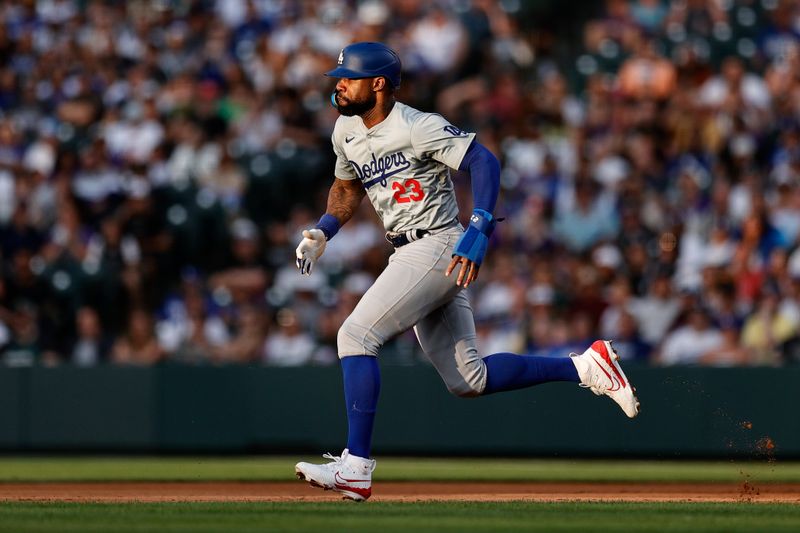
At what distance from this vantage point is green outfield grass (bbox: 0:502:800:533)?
5844 mm

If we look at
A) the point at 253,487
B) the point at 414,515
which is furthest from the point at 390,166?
the point at 253,487

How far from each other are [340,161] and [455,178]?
221 inches

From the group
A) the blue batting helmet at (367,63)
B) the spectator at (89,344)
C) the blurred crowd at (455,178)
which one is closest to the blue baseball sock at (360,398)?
the blue batting helmet at (367,63)

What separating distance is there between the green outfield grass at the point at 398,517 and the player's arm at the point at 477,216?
1133 mm

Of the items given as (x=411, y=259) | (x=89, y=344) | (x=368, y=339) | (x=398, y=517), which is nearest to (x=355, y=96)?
(x=411, y=259)

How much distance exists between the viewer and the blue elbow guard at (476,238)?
21.8 ft

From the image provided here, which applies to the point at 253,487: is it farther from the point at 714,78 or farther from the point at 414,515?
the point at 714,78

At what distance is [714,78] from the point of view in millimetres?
13609

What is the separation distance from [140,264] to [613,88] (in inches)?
191

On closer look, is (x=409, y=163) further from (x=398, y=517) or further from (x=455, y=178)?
(x=455, y=178)

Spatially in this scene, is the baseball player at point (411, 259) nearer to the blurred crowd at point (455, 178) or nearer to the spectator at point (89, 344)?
the blurred crowd at point (455, 178)

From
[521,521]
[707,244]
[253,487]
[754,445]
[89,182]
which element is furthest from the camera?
[89,182]

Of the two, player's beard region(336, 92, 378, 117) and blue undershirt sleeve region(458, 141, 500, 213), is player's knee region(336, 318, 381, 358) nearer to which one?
blue undershirt sleeve region(458, 141, 500, 213)

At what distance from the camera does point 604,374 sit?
732 cm
